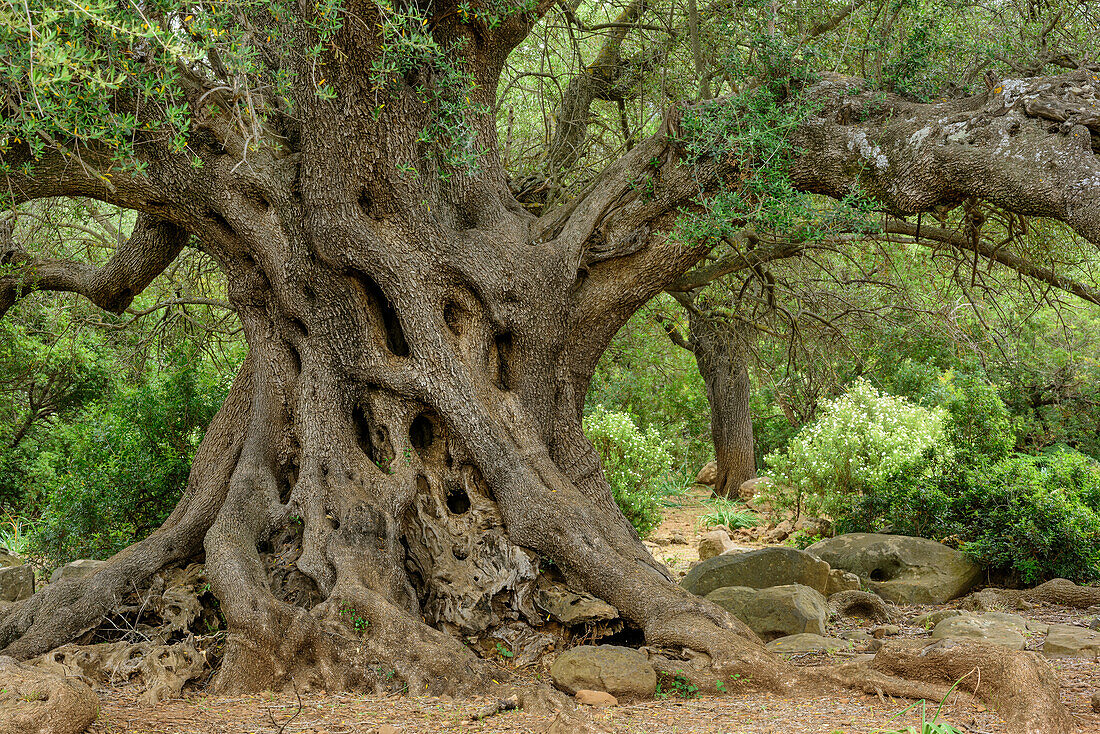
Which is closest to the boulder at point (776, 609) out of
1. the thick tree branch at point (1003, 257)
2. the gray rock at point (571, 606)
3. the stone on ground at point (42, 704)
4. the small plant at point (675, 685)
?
the gray rock at point (571, 606)

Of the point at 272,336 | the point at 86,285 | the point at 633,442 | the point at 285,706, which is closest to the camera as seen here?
the point at 285,706

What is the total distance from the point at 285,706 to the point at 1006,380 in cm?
1232

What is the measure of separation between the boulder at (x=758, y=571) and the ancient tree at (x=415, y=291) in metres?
1.37

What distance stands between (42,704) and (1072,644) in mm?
6195

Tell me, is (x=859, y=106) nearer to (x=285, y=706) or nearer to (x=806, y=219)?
(x=806, y=219)

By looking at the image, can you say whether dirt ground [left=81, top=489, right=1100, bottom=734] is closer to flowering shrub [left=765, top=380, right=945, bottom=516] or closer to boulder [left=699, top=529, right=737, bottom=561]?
flowering shrub [left=765, top=380, right=945, bottom=516]

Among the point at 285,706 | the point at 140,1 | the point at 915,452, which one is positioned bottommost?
the point at 285,706

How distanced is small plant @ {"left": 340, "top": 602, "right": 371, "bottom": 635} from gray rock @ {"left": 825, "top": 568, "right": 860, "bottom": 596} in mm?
4740

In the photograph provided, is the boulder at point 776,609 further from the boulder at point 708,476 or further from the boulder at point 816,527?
the boulder at point 708,476

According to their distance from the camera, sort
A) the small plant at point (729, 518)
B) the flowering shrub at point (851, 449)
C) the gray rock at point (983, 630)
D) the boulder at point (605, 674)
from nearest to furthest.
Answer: the boulder at point (605, 674) < the gray rock at point (983, 630) < the flowering shrub at point (851, 449) < the small plant at point (729, 518)

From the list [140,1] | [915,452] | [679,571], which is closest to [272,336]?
[140,1]

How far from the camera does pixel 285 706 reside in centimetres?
470

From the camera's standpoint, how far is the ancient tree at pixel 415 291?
210 inches

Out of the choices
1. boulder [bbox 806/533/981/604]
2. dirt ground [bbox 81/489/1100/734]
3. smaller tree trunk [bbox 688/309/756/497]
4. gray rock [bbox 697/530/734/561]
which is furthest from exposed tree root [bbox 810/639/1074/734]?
smaller tree trunk [bbox 688/309/756/497]
